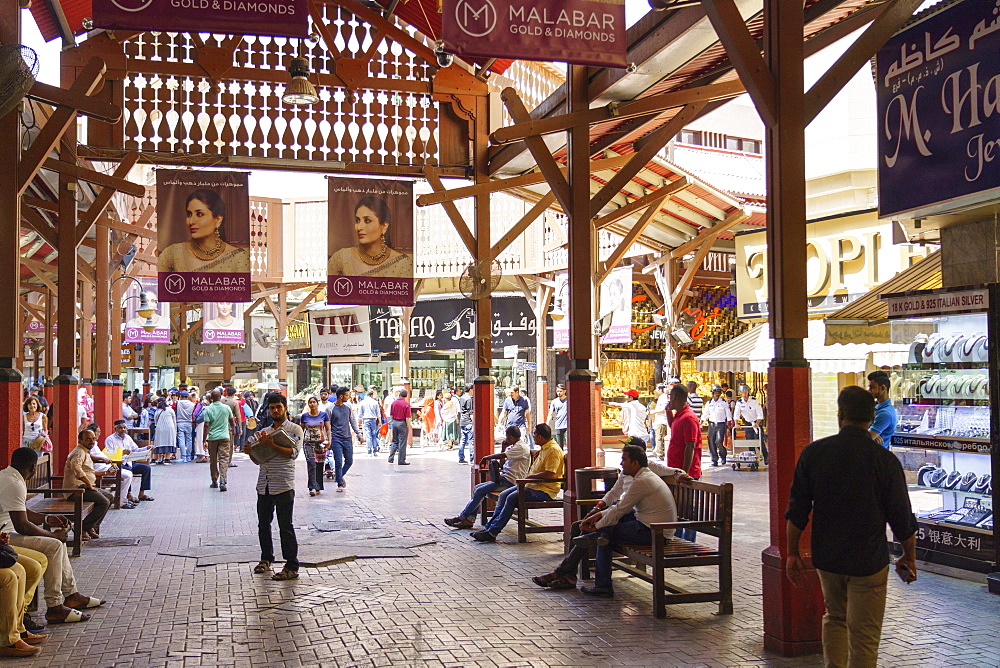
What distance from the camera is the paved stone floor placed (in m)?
6.10

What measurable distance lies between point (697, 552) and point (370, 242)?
7.33 metres

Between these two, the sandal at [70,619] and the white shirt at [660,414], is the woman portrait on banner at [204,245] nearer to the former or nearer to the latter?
the sandal at [70,619]

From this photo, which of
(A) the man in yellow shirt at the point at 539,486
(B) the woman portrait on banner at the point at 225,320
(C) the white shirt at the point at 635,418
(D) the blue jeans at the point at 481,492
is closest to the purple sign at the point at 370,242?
(D) the blue jeans at the point at 481,492

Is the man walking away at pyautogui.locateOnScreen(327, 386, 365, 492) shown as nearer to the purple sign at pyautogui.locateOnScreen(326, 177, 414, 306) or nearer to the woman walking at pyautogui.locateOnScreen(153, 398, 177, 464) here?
the purple sign at pyautogui.locateOnScreen(326, 177, 414, 306)

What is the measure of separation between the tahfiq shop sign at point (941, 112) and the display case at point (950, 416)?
0.92 m

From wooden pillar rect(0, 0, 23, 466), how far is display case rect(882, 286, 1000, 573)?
326 inches

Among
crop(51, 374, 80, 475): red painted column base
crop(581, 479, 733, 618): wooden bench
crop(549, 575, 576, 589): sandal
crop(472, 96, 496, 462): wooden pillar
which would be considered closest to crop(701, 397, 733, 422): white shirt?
crop(472, 96, 496, 462): wooden pillar

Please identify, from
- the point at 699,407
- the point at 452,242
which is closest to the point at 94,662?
the point at 699,407

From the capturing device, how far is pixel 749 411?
18406 mm

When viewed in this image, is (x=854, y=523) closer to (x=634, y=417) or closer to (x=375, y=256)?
(x=375, y=256)

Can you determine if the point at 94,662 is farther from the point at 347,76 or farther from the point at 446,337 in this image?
the point at 446,337

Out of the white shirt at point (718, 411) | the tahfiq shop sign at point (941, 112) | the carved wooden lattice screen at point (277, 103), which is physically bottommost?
the white shirt at point (718, 411)

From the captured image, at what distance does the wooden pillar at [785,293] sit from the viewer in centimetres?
614

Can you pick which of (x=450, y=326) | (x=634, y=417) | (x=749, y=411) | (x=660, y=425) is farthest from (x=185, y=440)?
(x=749, y=411)
